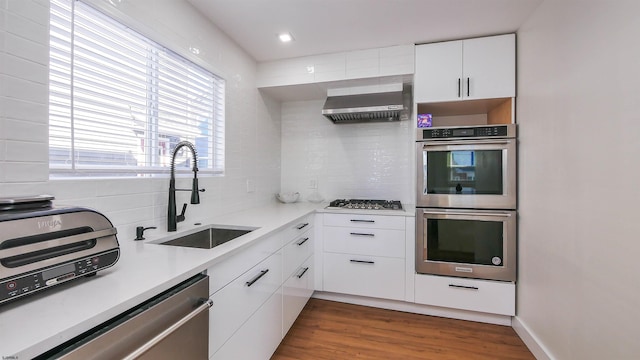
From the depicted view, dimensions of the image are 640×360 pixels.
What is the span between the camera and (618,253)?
115cm

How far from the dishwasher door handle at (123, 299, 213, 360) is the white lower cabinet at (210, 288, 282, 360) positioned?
15 centimetres

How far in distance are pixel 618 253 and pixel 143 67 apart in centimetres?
248

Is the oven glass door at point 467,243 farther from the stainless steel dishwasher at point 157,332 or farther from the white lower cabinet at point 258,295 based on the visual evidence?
the stainless steel dishwasher at point 157,332

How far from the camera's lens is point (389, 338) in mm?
1970

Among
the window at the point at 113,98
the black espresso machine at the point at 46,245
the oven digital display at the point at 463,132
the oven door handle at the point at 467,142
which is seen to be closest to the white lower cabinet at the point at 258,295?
the black espresso machine at the point at 46,245

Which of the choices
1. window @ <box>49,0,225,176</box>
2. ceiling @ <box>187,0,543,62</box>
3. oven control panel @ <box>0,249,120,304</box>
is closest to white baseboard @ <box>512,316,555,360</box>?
ceiling @ <box>187,0,543,62</box>

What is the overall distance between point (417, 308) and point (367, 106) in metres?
1.83

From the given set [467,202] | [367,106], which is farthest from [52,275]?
[467,202]

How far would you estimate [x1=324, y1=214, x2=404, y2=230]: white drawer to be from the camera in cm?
229

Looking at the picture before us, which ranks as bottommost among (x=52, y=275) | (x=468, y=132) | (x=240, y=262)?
(x=240, y=262)

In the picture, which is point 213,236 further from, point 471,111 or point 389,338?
point 471,111

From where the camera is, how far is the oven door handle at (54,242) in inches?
25.6

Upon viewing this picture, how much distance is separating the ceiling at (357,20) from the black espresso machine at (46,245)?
1600 millimetres

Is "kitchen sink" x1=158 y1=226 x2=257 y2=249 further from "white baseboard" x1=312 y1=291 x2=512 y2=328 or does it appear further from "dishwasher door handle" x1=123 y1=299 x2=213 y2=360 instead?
"white baseboard" x1=312 y1=291 x2=512 y2=328
